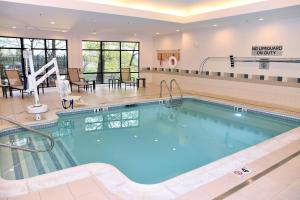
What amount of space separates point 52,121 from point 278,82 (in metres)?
6.87

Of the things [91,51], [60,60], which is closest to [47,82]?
[60,60]

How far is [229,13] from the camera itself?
22.5ft

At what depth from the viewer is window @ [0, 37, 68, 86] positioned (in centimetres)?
991

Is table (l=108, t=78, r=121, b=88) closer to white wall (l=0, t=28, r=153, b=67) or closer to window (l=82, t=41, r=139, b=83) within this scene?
window (l=82, t=41, r=139, b=83)

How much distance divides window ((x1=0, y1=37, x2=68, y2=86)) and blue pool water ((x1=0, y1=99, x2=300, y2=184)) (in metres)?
5.09

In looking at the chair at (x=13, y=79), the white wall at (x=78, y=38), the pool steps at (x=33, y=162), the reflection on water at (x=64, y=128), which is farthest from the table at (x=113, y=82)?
the pool steps at (x=33, y=162)

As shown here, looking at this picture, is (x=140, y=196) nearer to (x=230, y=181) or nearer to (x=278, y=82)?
(x=230, y=181)

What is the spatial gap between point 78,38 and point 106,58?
5.54ft

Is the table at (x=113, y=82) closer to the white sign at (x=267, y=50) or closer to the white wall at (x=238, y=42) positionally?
the white wall at (x=238, y=42)

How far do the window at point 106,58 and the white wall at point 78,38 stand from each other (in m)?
0.32

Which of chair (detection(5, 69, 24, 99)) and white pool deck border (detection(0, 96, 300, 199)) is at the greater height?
chair (detection(5, 69, 24, 99))

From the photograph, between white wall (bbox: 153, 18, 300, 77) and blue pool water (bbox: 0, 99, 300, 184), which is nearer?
blue pool water (bbox: 0, 99, 300, 184)

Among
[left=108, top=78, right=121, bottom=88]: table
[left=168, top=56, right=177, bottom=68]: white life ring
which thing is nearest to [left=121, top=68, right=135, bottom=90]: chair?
[left=108, top=78, right=121, bottom=88]: table

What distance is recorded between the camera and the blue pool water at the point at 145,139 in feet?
13.1
